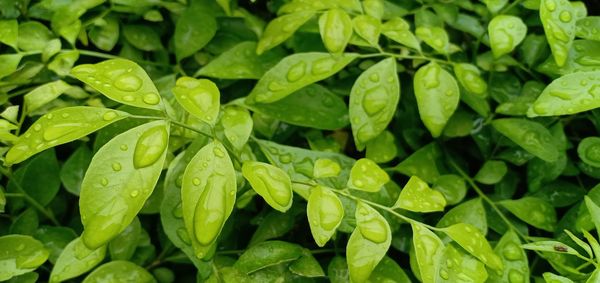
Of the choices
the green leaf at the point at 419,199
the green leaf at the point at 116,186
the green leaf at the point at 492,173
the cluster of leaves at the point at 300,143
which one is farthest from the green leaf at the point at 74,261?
the green leaf at the point at 492,173

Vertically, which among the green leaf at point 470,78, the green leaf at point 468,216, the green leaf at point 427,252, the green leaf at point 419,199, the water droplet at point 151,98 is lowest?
the green leaf at point 468,216

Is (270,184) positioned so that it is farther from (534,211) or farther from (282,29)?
(534,211)

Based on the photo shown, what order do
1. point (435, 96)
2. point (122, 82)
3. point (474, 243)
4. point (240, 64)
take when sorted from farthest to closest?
point (240, 64)
point (435, 96)
point (474, 243)
point (122, 82)

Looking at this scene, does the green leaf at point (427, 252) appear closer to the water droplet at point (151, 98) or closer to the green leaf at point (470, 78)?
the green leaf at point (470, 78)

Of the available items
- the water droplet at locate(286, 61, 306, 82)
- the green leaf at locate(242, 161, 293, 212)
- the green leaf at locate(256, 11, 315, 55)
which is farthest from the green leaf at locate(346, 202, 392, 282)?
the green leaf at locate(256, 11, 315, 55)

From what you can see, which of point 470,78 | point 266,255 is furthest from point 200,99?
point 470,78

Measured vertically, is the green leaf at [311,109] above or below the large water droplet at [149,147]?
below

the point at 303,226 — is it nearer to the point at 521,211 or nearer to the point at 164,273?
the point at 164,273
